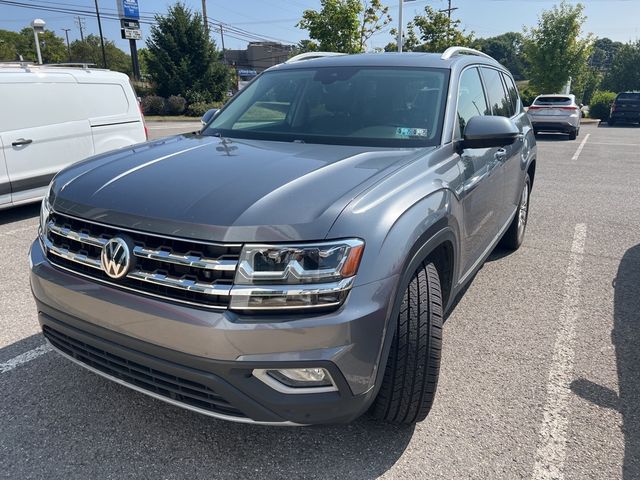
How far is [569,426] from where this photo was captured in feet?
8.41

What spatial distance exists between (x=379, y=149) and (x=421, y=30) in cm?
3426

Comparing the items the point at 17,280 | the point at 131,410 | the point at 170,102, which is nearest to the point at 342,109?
the point at 131,410

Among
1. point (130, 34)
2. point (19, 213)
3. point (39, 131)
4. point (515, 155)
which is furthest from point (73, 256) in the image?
point (130, 34)

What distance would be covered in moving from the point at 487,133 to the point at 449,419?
1.54m

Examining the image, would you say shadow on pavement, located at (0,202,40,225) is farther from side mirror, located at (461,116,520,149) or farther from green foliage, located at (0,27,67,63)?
A: green foliage, located at (0,27,67,63)

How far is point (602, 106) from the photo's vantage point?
30156 millimetres

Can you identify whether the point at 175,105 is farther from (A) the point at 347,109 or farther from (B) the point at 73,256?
(B) the point at 73,256

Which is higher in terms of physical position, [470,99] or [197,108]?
[470,99]

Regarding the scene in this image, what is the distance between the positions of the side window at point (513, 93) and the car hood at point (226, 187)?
2.65 meters

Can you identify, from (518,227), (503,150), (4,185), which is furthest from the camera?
(4,185)

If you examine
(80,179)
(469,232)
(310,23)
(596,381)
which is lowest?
(596,381)

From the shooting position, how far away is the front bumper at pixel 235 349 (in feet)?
6.18

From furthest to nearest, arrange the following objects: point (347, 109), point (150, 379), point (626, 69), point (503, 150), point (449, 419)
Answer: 1. point (626, 69)
2. point (503, 150)
3. point (347, 109)
4. point (449, 419)
5. point (150, 379)

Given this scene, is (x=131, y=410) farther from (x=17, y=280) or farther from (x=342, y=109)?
(x=17, y=280)
